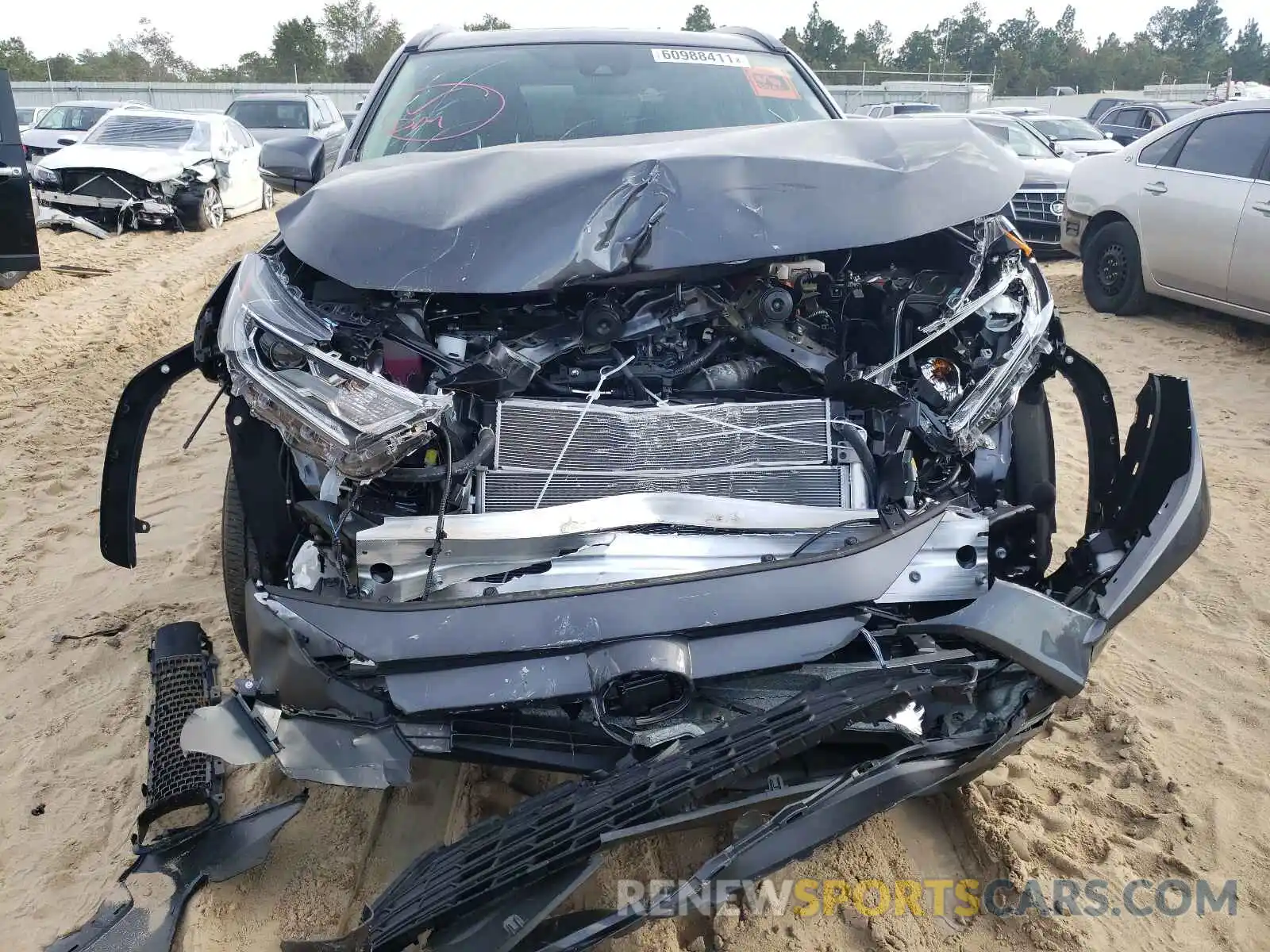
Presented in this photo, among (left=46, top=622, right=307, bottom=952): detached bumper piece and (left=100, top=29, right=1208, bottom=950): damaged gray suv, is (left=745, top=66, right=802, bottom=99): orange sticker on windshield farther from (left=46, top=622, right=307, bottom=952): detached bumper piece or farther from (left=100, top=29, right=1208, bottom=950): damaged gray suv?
(left=46, top=622, right=307, bottom=952): detached bumper piece

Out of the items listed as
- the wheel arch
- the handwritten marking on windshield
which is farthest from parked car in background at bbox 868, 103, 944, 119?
the handwritten marking on windshield

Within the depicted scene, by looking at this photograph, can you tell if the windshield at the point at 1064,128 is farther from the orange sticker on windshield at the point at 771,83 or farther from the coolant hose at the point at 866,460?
the coolant hose at the point at 866,460

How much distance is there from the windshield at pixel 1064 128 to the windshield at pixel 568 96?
38.1 feet

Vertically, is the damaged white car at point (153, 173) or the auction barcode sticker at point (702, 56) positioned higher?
the auction barcode sticker at point (702, 56)

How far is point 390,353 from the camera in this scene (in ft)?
7.66

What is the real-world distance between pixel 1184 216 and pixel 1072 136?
8.25 metres

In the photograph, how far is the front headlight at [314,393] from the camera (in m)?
1.92

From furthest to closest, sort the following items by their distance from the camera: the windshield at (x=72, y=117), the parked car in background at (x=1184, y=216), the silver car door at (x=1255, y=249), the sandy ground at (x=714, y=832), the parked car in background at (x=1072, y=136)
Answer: the windshield at (x=72, y=117) < the parked car in background at (x=1072, y=136) < the parked car in background at (x=1184, y=216) < the silver car door at (x=1255, y=249) < the sandy ground at (x=714, y=832)

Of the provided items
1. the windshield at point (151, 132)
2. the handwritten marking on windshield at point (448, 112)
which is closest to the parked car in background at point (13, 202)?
the handwritten marking on windshield at point (448, 112)

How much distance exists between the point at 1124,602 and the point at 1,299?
335 inches

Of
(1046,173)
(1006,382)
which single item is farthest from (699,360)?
(1046,173)

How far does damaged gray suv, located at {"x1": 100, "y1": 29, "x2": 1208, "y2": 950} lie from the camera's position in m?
1.77

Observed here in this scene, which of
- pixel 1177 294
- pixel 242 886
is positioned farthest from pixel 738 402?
pixel 1177 294

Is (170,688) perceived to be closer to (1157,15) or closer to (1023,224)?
(1023,224)
